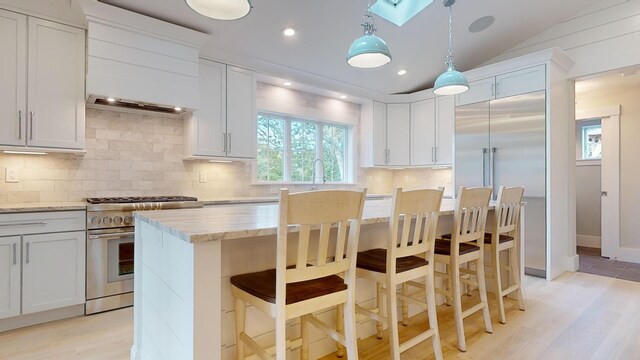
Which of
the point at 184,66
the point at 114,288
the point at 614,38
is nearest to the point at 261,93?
the point at 184,66

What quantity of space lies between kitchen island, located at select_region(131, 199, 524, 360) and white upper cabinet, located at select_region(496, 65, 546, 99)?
8.07ft

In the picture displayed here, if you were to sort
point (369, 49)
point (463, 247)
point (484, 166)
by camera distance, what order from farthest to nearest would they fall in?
point (484, 166) < point (463, 247) < point (369, 49)

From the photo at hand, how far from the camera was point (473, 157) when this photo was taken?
13.8ft

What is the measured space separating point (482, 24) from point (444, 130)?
145cm

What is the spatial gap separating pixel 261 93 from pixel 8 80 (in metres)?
2.36

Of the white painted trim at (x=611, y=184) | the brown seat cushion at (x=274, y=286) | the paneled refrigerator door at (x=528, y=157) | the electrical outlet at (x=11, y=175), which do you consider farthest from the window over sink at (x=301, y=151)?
the white painted trim at (x=611, y=184)

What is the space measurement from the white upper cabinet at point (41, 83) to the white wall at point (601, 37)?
5.18m

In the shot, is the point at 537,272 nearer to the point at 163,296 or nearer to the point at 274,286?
the point at 274,286

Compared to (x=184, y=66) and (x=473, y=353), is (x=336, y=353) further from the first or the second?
(x=184, y=66)

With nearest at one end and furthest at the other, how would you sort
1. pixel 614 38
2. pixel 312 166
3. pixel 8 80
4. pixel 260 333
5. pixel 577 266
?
pixel 260 333, pixel 8 80, pixel 614 38, pixel 577 266, pixel 312 166

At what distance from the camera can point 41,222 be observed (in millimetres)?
2467

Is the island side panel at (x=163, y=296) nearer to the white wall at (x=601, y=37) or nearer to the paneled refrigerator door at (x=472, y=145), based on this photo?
the paneled refrigerator door at (x=472, y=145)

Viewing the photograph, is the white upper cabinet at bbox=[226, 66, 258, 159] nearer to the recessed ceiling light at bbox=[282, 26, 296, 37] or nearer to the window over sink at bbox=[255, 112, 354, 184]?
the window over sink at bbox=[255, 112, 354, 184]

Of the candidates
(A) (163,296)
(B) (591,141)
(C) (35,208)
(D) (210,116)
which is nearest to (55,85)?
(C) (35,208)
